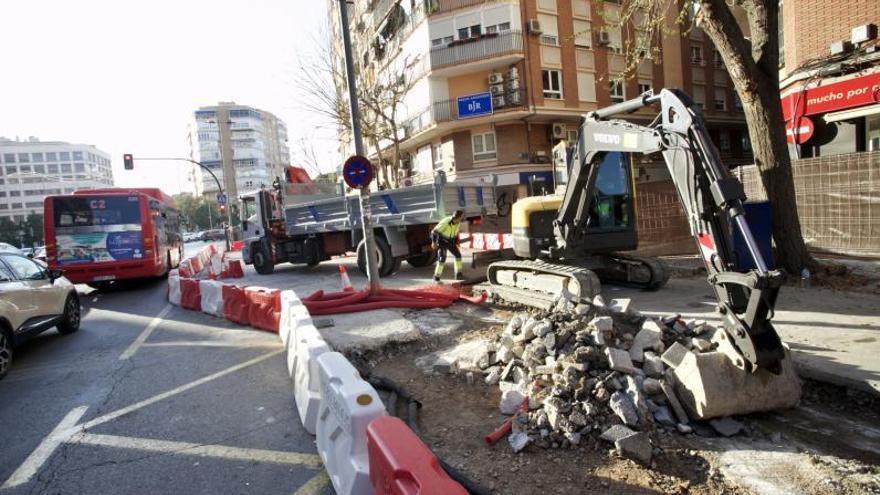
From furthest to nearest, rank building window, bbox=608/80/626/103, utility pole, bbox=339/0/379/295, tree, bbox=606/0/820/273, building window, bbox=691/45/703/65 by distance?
1. building window, bbox=691/45/703/65
2. building window, bbox=608/80/626/103
3. utility pole, bbox=339/0/379/295
4. tree, bbox=606/0/820/273

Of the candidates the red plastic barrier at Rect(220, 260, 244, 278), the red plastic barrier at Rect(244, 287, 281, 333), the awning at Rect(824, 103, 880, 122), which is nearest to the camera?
the red plastic barrier at Rect(244, 287, 281, 333)

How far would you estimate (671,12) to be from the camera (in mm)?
31516

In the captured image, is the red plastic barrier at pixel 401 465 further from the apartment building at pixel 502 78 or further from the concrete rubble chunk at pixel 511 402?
the apartment building at pixel 502 78

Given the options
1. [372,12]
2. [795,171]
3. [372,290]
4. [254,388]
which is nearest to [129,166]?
[372,12]

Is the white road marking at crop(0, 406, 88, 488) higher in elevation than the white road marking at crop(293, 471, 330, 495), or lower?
higher

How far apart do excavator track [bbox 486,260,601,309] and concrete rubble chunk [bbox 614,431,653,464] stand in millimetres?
2856

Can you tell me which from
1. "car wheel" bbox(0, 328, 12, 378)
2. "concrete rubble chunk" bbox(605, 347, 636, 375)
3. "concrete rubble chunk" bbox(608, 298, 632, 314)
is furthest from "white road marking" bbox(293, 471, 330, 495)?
"car wheel" bbox(0, 328, 12, 378)

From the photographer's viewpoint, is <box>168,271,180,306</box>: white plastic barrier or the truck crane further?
<box>168,271,180,306</box>: white plastic barrier

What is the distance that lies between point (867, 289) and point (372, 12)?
3548 cm

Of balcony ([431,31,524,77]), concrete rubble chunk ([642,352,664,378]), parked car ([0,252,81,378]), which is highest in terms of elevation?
balcony ([431,31,524,77])

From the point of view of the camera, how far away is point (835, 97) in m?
13.5

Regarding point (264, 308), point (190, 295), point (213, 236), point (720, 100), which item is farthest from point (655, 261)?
point (213, 236)

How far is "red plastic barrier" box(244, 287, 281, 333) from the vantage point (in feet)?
25.2

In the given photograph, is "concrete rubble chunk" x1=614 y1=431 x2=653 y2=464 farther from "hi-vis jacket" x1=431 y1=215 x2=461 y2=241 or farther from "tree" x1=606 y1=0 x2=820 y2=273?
"hi-vis jacket" x1=431 y1=215 x2=461 y2=241
